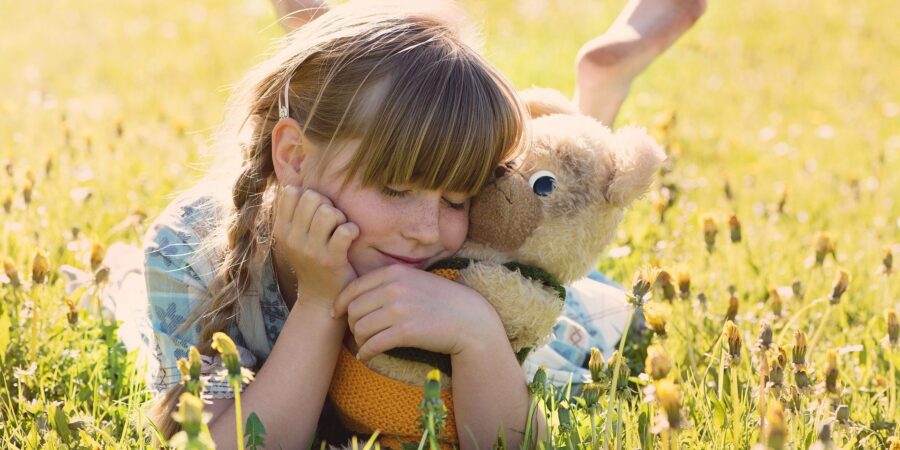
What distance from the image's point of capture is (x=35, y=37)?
5672 millimetres

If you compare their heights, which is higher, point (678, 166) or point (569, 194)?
point (569, 194)

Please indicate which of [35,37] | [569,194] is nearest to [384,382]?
[569,194]

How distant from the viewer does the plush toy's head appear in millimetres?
1723

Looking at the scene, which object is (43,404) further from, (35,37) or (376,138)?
(35,37)

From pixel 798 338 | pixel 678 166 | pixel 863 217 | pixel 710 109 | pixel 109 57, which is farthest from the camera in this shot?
pixel 109 57

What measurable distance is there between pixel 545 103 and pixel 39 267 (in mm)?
1017

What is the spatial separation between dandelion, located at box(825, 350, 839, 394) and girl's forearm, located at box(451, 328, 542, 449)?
18.8 inches

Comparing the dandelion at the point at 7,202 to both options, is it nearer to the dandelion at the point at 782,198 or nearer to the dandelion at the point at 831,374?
the dandelion at the point at 831,374

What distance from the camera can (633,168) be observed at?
1.70m

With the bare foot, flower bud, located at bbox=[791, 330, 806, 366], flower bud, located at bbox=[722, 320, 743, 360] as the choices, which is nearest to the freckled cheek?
flower bud, located at bbox=[722, 320, 743, 360]

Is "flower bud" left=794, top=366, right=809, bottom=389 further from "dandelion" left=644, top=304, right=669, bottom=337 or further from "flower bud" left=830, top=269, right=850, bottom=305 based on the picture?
"flower bud" left=830, top=269, right=850, bottom=305

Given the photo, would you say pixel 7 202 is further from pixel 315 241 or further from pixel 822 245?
pixel 822 245

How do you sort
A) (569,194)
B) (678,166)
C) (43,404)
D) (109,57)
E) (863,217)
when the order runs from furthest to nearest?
(109,57)
(678,166)
(863,217)
(43,404)
(569,194)

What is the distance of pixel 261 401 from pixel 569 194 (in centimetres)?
62
